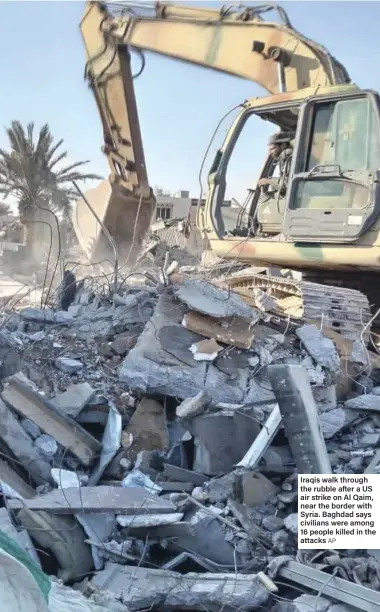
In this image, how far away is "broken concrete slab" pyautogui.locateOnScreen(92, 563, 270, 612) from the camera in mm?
2814

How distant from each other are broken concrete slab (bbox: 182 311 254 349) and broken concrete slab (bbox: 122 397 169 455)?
0.72 m

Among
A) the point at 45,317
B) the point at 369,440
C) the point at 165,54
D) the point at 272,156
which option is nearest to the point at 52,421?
the point at 369,440

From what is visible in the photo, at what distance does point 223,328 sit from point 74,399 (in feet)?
4.15

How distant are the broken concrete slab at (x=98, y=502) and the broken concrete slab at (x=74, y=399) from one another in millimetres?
873

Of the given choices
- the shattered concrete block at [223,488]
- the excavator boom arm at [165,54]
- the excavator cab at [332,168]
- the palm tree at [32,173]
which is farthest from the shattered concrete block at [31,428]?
the palm tree at [32,173]

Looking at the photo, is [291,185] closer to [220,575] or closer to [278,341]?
[278,341]

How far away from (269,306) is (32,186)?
15764 mm

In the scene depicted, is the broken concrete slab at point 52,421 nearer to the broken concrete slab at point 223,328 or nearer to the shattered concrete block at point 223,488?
the shattered concrete block at point 223,488

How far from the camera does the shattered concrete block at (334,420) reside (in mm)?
4184

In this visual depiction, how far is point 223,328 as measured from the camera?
4816mm

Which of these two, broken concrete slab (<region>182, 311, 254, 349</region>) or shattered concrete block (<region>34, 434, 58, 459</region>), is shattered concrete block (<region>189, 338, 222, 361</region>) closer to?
broken concrete slab (<region>182, 311, 254, 349</region>)

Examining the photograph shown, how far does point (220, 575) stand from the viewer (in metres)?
2.97

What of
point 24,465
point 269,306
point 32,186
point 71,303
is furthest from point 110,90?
point 32,186

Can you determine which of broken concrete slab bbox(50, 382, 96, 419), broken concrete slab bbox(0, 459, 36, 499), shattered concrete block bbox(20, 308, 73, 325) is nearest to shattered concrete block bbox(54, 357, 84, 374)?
broken concrete slab bbox(50, 382, 96, 419)
